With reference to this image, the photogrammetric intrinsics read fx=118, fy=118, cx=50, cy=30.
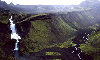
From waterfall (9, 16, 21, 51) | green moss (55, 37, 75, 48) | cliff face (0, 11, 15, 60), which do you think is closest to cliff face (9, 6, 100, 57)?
green moss (55, 37, 75, 48)

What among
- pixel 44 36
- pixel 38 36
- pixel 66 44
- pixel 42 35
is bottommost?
pixel 66 44

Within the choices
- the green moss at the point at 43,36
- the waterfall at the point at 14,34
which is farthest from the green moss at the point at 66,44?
the waterfall at the point at 14,34

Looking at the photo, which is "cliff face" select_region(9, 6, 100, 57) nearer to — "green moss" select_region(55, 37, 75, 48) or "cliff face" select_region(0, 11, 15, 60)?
"green moss" select_region(55, 37, 75, 48)

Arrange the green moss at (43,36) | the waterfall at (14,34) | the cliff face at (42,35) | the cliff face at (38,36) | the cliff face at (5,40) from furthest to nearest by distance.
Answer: the waterfall at (14,34) → the cliff face at (42,35) → the green moss at (43,36) → the cliff face at (38,36) → the cliff face at (5,40)

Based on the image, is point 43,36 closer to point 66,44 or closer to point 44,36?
point 44,36

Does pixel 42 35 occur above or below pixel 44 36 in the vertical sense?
above

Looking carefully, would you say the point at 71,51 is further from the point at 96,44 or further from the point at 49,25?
the point at 49,25

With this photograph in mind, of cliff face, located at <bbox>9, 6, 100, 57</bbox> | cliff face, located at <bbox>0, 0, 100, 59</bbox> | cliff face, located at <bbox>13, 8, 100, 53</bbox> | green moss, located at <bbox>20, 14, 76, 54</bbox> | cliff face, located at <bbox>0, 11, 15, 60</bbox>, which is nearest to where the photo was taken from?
cliff face, located at <bbox>0, 11, 15, 60</bbox>

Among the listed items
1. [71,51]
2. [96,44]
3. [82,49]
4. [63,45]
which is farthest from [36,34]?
[96,44]

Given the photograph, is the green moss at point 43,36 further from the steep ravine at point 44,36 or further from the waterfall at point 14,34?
the waterfall at point 14,34

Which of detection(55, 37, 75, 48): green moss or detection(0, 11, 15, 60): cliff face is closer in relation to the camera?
detection(0, 11, 15, 60): cliff face

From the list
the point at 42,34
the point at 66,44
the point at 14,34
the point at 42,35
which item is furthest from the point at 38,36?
the point at 66,44
